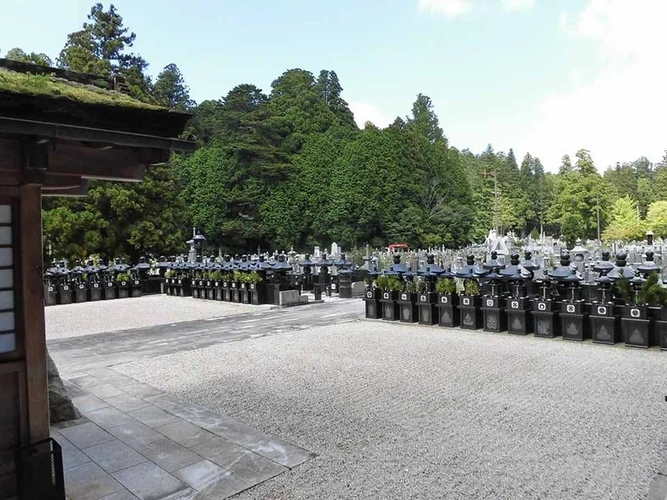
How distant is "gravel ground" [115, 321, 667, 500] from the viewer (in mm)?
3744

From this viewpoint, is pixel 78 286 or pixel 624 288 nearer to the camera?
pixel 624 288

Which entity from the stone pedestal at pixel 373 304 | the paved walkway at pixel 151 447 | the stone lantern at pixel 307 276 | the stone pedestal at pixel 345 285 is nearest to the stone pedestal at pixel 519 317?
the stone pedestal at pixel 373 304

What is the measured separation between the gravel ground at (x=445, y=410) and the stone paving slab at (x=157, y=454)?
28 centimetres

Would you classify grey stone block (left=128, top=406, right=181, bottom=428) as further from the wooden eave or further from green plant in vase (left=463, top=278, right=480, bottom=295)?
green plant in vase (left=463, top=278, right=480, bottom=295)

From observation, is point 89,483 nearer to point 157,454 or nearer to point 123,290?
point 157,454

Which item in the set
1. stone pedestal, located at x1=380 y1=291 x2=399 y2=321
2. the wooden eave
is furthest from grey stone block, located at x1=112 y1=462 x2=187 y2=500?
stone pedestal, located at x1=380 y1=291 x2=399 y2=321

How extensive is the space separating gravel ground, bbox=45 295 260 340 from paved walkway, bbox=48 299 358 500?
198 inches

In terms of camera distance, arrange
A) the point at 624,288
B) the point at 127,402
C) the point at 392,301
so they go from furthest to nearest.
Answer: the point at 392,301 → the point at 624,288 → the point at 127,402

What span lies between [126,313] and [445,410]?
12.8 meters

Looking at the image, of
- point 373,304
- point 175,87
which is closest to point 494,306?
point 373,304

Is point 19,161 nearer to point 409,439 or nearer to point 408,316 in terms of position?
A: point 409,439

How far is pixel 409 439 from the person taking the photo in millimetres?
4605

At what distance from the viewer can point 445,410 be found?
5.41 m

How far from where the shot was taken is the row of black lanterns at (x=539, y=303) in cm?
841
